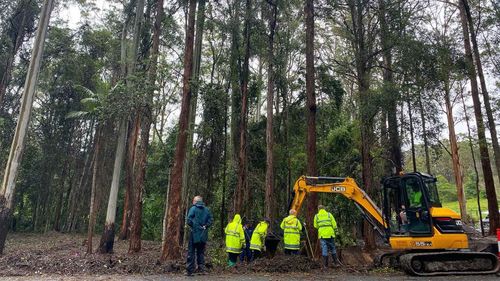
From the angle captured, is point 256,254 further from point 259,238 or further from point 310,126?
point 310,126

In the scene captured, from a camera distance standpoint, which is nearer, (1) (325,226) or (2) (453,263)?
(2) (453,263)

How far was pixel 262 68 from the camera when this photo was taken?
2578cm

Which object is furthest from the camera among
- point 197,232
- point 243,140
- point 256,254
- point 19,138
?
point 243,140

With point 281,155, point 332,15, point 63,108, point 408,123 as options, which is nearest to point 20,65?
point 63,108

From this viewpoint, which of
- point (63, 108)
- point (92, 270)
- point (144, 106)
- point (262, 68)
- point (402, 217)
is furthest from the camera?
point (63, 108)

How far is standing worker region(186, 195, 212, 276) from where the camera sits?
8406 mm

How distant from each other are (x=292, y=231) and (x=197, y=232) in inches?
149

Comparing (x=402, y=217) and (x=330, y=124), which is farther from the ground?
(x=330, y=124)

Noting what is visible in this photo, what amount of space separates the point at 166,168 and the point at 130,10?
10415 millimetres

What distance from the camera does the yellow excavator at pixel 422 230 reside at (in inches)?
362

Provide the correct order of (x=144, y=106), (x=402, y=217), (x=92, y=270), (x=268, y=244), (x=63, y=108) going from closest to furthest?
(x=92, y=270) < (x=402, y=217) < (x=268, y=244) < (x=144, y=106) < (x=63, y=108)

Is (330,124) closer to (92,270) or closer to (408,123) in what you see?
(408,123)

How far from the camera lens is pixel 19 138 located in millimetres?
13539

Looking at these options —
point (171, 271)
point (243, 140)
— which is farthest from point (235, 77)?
point (171, 271)
